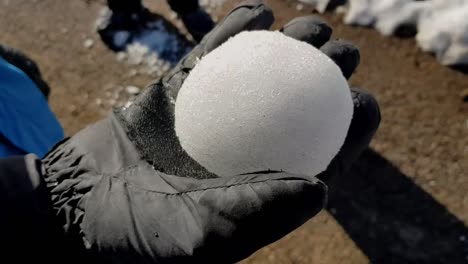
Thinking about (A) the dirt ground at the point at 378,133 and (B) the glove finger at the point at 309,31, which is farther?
(A) the dirt ground at the point at 378,133

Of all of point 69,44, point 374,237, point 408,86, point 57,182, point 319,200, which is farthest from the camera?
point 69,44

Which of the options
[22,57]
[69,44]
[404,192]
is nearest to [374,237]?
[404,192]

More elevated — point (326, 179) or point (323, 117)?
point (323, 117)

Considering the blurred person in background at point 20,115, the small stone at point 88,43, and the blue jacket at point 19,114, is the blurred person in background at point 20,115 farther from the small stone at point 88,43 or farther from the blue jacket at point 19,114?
the small stone at point 88,43

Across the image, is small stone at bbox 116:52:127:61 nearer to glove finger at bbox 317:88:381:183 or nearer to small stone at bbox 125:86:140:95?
small stone at bbox 125:86:140:95

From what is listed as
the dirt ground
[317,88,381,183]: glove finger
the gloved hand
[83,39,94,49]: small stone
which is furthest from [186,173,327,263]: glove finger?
[83,39,94,49]: small stone

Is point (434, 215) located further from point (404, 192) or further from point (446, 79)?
point (446, 79)

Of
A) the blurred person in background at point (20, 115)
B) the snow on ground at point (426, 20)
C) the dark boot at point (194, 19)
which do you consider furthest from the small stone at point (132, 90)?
the snow on ground at point (426, 20)
